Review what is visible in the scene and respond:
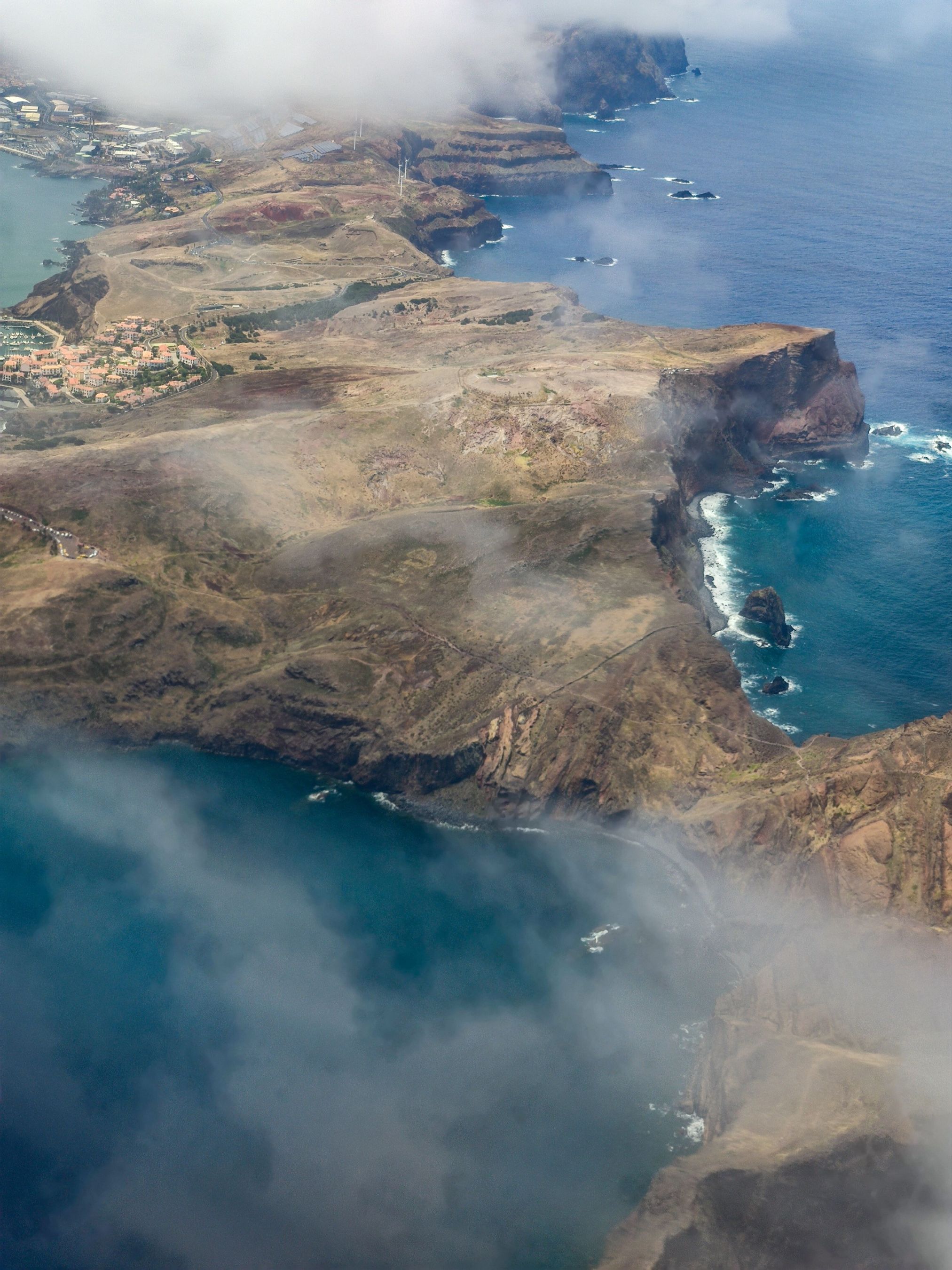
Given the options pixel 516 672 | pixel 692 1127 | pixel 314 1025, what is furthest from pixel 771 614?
pixel 314 1025

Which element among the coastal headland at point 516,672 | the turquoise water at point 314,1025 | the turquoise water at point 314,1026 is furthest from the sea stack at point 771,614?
the turquoise water at point 314,1025

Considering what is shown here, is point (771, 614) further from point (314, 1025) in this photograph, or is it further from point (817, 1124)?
point (314, 1025)

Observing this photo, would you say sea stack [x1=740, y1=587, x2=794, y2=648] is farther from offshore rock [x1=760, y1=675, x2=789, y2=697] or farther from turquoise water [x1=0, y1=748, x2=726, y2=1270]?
turquoise water [x1=0, y1=748, x2=726, y2=1270]

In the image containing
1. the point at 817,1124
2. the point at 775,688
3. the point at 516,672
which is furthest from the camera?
the point at 775,688

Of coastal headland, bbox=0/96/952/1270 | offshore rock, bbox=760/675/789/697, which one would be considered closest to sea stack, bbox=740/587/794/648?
coastal headland, bbox=0/96/952/1270

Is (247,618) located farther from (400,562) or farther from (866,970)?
(866,970)
